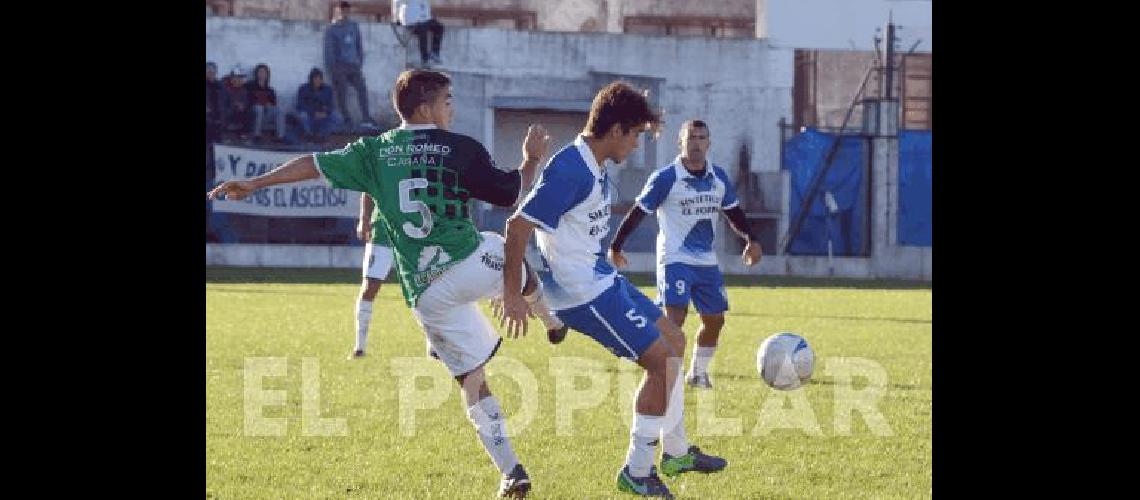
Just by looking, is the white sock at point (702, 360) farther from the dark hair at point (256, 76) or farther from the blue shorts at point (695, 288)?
the dark hair at point (256, 76)

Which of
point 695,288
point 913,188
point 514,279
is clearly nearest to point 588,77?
point 913,188

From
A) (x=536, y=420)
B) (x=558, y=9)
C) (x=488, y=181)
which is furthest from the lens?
(x=558, y=9)

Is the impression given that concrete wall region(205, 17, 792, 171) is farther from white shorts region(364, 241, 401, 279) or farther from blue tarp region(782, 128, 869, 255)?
white shorts region(364, 241, 401, 279)

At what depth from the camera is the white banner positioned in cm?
3431

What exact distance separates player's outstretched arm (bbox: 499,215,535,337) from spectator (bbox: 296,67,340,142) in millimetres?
29393

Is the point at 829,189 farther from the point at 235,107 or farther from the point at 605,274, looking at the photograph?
the point at 605,274

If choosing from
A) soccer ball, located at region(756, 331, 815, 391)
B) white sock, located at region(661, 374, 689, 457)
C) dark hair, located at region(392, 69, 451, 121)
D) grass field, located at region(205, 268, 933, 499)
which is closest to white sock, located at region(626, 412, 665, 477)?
grass field, located at region(205, 268, 933, 499)

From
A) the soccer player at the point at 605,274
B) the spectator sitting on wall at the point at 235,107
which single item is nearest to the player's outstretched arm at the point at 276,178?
the soccer player at the point at 605,274

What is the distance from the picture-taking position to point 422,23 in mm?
35844

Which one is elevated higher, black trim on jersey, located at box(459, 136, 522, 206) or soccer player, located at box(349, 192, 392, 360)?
black trim on jersey, located at box(459, 136, 522, 206)

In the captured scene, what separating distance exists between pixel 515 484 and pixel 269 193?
28230 millimetres

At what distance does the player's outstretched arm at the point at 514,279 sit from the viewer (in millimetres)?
6723
